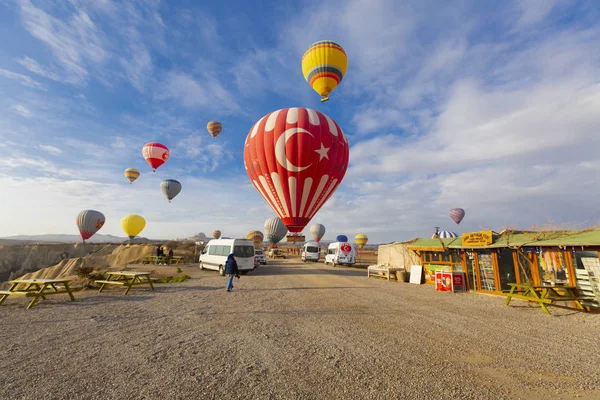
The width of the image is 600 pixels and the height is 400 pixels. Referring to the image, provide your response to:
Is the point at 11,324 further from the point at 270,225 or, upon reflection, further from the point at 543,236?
the point at 270,225

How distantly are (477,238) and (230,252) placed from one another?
15.2 meters

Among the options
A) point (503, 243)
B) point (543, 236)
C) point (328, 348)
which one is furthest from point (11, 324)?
point (543, 236)

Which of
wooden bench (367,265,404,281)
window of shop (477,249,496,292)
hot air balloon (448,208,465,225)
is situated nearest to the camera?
window of shop (477,249,496,292)

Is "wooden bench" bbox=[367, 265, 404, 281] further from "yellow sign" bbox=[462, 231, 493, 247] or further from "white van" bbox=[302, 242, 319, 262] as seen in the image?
"white van" bbox=[302, 242, 319, 262]

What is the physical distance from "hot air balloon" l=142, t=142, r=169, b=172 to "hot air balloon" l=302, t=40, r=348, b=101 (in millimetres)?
25580

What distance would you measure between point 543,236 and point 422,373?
1110 cm

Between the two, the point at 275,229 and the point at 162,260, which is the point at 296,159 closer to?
the point at 162,260

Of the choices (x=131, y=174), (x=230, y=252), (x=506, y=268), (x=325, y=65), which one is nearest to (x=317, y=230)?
(x=131, y=174)

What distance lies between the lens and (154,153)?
39.5 metres

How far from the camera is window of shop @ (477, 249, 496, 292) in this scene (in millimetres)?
13203

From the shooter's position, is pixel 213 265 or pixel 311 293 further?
pixel 213 265

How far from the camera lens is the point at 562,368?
16.4 feet

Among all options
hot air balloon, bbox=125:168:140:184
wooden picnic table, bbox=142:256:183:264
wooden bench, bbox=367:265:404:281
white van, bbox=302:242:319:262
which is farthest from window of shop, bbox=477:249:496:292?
hot air balloon, bbox=125:168:140:184

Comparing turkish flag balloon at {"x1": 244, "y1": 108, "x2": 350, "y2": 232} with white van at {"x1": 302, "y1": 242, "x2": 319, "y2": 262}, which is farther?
white van at {"x1": 302, "y1": 242, "x2": 319, "y2": 262}
